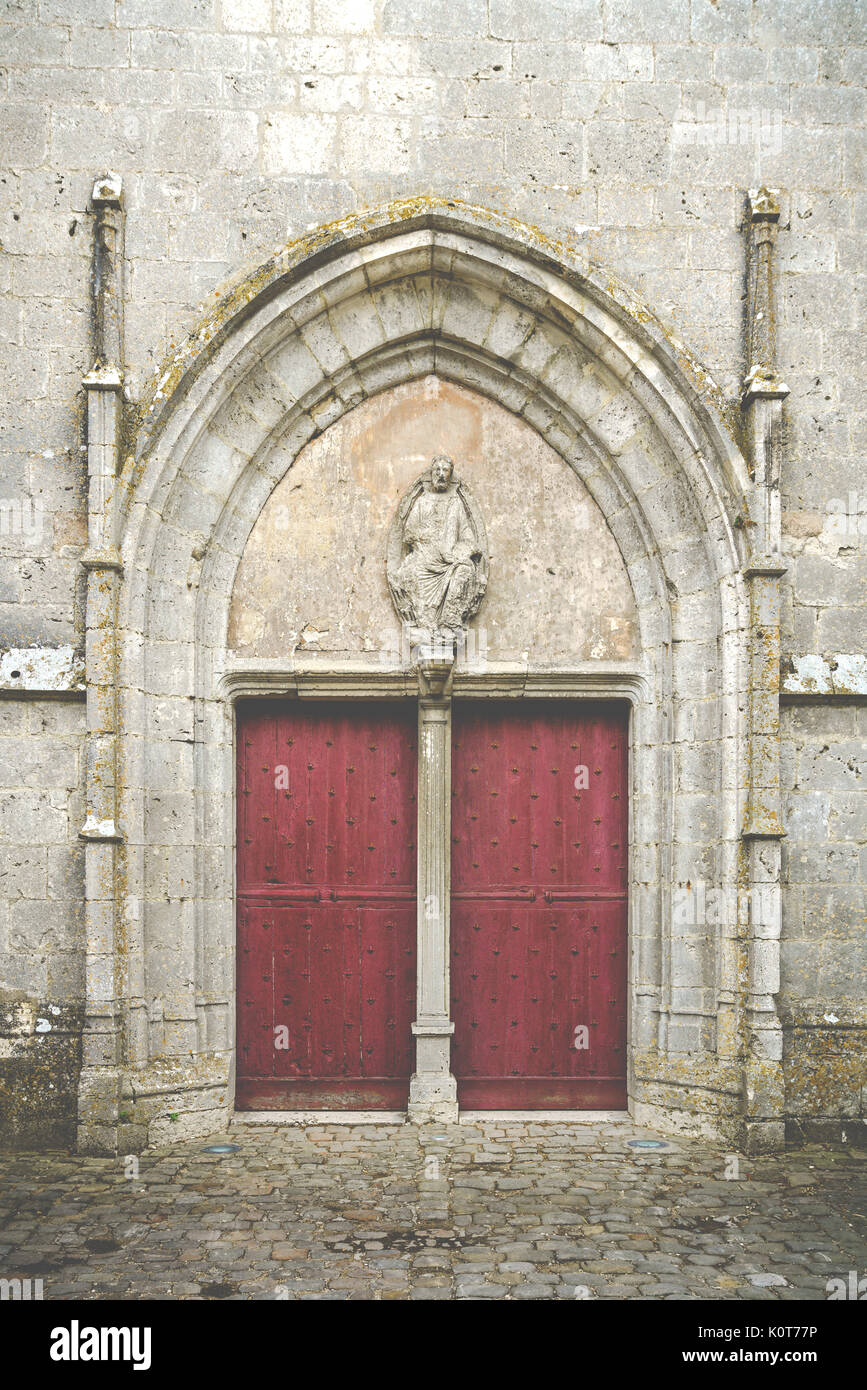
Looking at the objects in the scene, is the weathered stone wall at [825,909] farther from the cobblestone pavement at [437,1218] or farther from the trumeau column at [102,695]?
the trumeau column at [102,695]

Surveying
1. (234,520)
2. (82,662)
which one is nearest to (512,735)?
(234,520)

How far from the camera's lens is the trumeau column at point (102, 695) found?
5.08 meters

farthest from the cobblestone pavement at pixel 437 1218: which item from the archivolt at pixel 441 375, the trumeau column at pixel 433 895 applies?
the archivolt at pixel 441 375

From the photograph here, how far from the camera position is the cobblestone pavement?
3793mm

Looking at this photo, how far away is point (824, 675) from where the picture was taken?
5.46 metres

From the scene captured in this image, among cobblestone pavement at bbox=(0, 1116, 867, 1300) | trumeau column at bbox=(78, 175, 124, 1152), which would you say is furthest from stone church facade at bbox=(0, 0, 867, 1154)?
cobblestone pavement at bbox=(0, 1116, 867, 1300)

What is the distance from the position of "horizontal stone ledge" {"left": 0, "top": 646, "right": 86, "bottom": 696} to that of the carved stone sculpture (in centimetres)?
167

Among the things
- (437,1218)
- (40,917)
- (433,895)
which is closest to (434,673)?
(433,895)

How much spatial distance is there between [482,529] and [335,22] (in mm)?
2658

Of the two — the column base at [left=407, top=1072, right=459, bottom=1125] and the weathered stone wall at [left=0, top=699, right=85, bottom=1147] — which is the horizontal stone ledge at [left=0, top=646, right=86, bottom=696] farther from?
the column base at [left=407, top=1072, right=459, bottom=1125]

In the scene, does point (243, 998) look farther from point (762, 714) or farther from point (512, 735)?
point (762, 714)

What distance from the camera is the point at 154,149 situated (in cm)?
537

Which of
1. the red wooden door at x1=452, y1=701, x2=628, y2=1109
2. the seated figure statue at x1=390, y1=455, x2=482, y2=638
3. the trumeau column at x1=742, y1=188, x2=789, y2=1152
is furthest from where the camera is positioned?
the red wooden door at x1=452, y1=701, x2=628, y2=1109

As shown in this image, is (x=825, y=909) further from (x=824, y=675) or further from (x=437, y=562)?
Result: (x=437, y=562)
